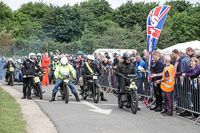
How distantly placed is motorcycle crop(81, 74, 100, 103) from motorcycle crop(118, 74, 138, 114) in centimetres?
182

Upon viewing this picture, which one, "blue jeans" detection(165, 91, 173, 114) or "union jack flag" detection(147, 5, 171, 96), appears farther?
"union jack flag" detection(147, 5, 171, 96)

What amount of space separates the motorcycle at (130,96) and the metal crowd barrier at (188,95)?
4.78 ft

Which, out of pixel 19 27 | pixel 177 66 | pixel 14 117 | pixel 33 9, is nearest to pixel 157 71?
pixel 177 66

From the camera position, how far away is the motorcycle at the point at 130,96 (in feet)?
36.8

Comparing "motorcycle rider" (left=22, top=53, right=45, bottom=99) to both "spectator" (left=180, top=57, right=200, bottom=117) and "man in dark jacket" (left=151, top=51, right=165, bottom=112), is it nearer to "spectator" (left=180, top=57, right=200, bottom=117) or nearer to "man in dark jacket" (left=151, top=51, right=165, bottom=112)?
"man in dark jacket" (left=151, top=51, right=165, bottom=112)

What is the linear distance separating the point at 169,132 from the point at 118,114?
279cm

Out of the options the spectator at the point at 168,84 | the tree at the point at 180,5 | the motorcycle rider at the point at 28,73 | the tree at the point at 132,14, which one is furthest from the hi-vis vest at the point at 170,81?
the tree at the point at 180,5

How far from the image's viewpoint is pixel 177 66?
11.8 meters

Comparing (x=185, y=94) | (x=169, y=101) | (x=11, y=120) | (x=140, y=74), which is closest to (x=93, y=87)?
(x=140, y=74)

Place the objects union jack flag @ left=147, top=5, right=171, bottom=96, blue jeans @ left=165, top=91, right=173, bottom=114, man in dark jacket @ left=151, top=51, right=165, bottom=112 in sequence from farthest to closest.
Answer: union jack flag @ left=147, top=5, right=171, bottom=96, man in dark jacket @ left=151, top=51, right=165, bottom=112, blue jeans @ left=165, top=91, right=173, bottom=114

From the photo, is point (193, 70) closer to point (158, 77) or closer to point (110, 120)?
point (158, 77)

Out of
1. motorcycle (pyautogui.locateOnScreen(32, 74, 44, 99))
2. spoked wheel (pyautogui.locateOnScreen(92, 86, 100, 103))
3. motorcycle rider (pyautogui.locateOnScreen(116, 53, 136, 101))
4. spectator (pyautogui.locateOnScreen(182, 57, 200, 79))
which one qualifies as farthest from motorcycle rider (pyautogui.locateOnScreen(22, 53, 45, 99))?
spectator (pyautogui.locateOnScreen(182, 57, 200, 79))

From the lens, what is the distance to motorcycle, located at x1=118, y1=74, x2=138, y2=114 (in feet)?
36.8

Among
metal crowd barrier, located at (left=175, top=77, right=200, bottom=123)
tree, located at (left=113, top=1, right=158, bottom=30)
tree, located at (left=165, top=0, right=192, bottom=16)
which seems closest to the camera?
metal crowd barrier, located at (left=175, top=77, right=200, bottom=123)
